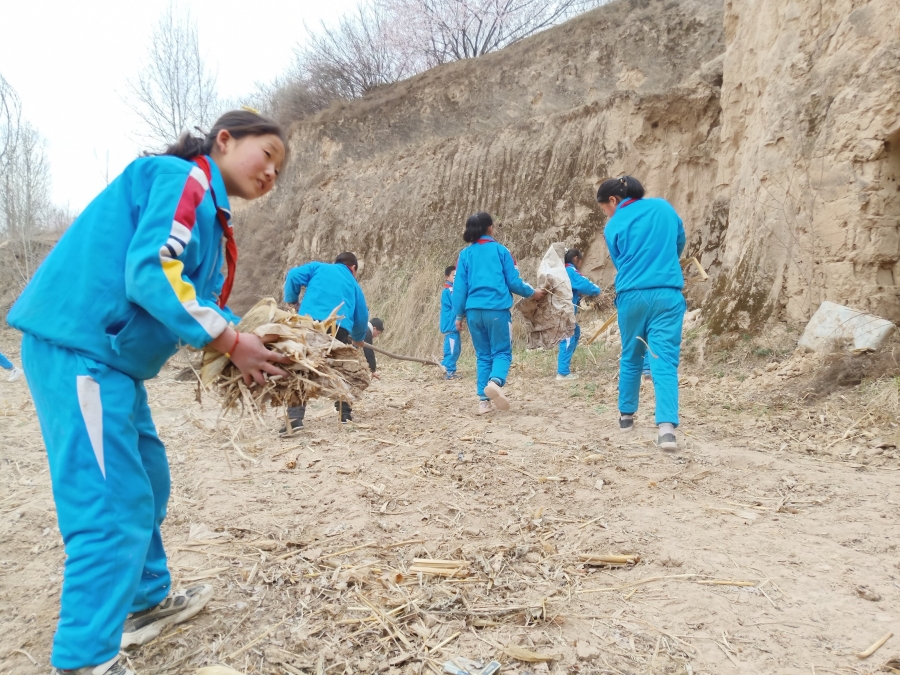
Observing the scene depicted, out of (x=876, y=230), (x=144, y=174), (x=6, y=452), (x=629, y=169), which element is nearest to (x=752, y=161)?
(x=876, y=230)

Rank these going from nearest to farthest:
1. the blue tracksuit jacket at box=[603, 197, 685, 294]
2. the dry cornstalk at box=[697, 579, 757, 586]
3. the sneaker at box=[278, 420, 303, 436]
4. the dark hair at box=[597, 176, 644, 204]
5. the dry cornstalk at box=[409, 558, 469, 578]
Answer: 1. the dry cornstalk at box=[697, 579, 757, 586]
2. the dry cornstalk at box=[409, 558, 469, 578]
3. the blue tracksuit jacket at box=[603, 197, 685, 294]
4. the dark hair at box=[597, 176, 644, 204]
5. the sneaker at box=[278, 420, 303, 436]

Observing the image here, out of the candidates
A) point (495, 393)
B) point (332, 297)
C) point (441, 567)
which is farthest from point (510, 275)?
point (441, 567)

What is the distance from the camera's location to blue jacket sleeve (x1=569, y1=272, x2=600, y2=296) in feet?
26.3

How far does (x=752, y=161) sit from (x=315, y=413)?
599cm

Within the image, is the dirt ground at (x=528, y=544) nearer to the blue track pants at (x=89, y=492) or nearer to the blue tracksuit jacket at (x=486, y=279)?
the blue track pants at (x=89, y=492)

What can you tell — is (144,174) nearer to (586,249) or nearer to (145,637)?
(145,637)

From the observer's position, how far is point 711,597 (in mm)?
2357

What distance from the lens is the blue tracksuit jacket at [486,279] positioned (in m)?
5.94

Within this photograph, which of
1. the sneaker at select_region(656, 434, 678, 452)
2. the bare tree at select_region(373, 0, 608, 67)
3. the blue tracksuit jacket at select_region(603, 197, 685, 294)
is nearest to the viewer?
the sneaker at select_region(656, 434, 678, 452)

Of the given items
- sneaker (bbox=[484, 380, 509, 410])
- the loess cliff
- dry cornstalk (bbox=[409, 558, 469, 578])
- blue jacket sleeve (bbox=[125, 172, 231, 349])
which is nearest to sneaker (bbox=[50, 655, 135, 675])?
blue jacket sleeve (bbox=[125, 172, 231, 349])

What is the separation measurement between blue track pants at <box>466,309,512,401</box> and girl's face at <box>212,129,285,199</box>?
395 cm

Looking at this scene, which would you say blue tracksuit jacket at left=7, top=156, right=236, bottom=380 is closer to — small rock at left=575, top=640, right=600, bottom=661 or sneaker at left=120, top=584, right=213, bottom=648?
sneaker at left=120, top=584, right=213, bottom=648

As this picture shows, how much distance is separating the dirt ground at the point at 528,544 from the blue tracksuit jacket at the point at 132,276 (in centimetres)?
51

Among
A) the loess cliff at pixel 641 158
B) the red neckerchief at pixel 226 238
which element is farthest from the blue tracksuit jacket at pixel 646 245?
the red neckerchief at pixel 226 238
